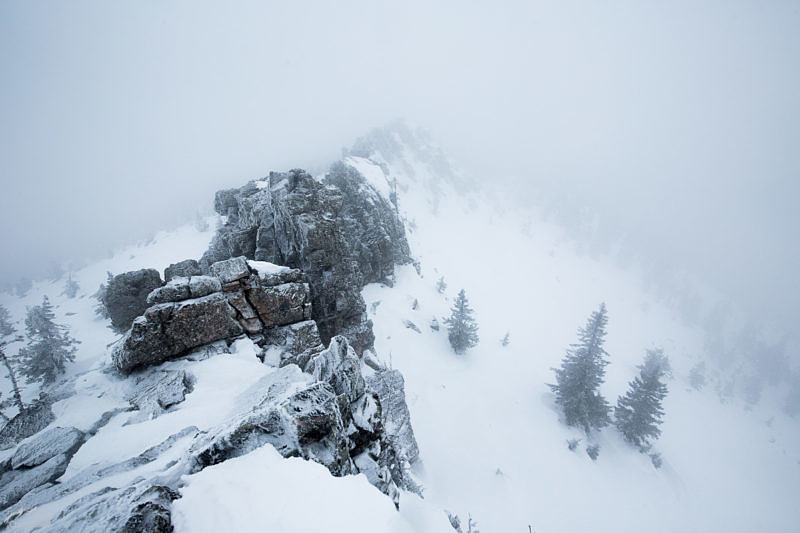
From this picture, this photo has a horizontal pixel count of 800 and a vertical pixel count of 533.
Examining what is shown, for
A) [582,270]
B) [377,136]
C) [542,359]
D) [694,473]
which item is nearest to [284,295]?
[542,359]

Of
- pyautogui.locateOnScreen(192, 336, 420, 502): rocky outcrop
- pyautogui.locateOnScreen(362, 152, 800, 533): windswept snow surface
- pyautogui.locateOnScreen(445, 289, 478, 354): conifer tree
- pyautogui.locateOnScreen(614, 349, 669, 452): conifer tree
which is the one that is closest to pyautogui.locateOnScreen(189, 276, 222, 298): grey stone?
pyautogui.locateOnScreen(192, 336, 420, 502): rocky outcrop

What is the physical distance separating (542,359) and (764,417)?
43222mm

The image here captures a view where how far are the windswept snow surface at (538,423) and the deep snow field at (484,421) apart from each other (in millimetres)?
143

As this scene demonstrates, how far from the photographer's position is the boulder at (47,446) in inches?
238

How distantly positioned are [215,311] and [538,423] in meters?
21.5

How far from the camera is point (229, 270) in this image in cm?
1102

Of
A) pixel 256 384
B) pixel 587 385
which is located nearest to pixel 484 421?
pixel 587 385

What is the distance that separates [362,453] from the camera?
6641 millimetres

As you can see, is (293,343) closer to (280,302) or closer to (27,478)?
(280,302)

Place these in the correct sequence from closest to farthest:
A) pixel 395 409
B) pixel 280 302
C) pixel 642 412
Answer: pixel 280 302, pixel 395 409, pixel 642 412

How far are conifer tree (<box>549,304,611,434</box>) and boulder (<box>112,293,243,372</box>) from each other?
2257 centimetres

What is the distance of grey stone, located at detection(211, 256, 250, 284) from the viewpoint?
35.7ft

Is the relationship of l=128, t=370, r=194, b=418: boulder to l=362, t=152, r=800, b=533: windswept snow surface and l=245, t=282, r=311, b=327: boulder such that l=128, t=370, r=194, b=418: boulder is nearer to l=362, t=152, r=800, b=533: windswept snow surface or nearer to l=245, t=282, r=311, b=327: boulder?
l=245, t=282, r=311, b=327: boulder

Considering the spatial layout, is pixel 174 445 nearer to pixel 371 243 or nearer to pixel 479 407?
pixel 479 407
